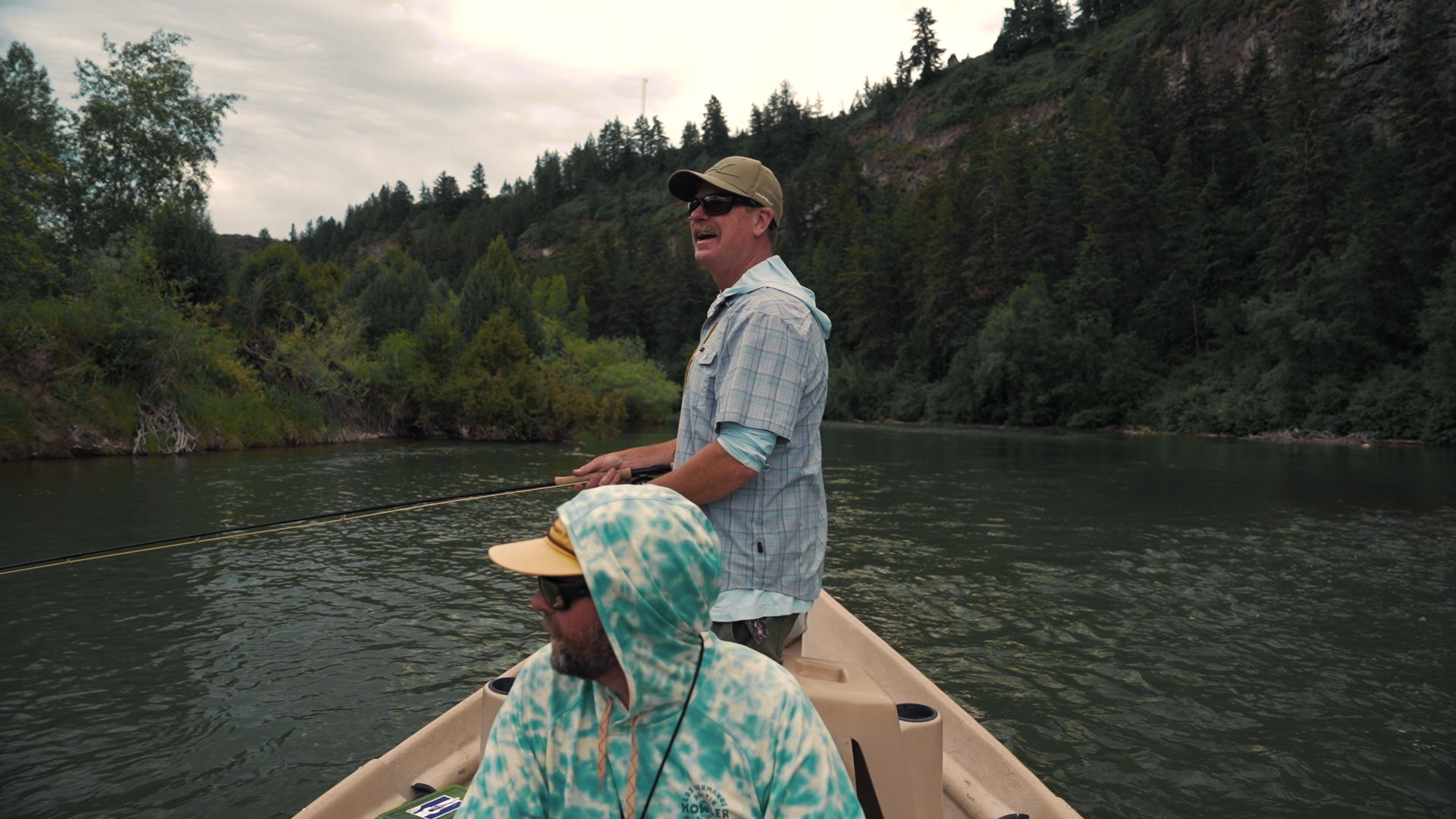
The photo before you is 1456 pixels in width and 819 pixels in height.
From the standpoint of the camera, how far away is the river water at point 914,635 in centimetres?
528

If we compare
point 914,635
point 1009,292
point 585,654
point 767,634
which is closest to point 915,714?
point 767,634

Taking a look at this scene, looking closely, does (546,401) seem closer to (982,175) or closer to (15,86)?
(15,86)

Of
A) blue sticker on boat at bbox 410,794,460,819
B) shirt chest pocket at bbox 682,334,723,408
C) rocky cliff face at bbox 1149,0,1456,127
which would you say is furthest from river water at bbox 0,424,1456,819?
rocky cliff face at bbox 1149,0,1456,127

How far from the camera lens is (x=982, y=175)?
67312mm

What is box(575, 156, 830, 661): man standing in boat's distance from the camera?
2.21m

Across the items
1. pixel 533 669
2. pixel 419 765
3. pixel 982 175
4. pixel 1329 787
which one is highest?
pixel 982 175

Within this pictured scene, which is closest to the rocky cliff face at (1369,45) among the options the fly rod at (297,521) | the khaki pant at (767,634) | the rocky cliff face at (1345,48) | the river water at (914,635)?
the rocky cliff face at (1345,48)

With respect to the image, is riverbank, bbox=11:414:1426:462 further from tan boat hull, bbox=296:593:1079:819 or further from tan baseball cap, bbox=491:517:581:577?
tan baseball cap, bbox=491:517:581:577

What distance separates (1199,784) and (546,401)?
29800 mm

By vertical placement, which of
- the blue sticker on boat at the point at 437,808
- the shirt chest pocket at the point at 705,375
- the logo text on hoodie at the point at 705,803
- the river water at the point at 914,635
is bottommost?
the river water at the point at 914,635

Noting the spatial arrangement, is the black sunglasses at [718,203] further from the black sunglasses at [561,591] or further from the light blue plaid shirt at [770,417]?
the black sunglasses at [561,591]

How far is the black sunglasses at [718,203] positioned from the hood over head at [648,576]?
128 centimetres

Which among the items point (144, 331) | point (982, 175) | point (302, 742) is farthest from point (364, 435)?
point (982, 175)

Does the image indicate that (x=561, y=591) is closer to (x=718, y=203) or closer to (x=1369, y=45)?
(x=718, y=203)
